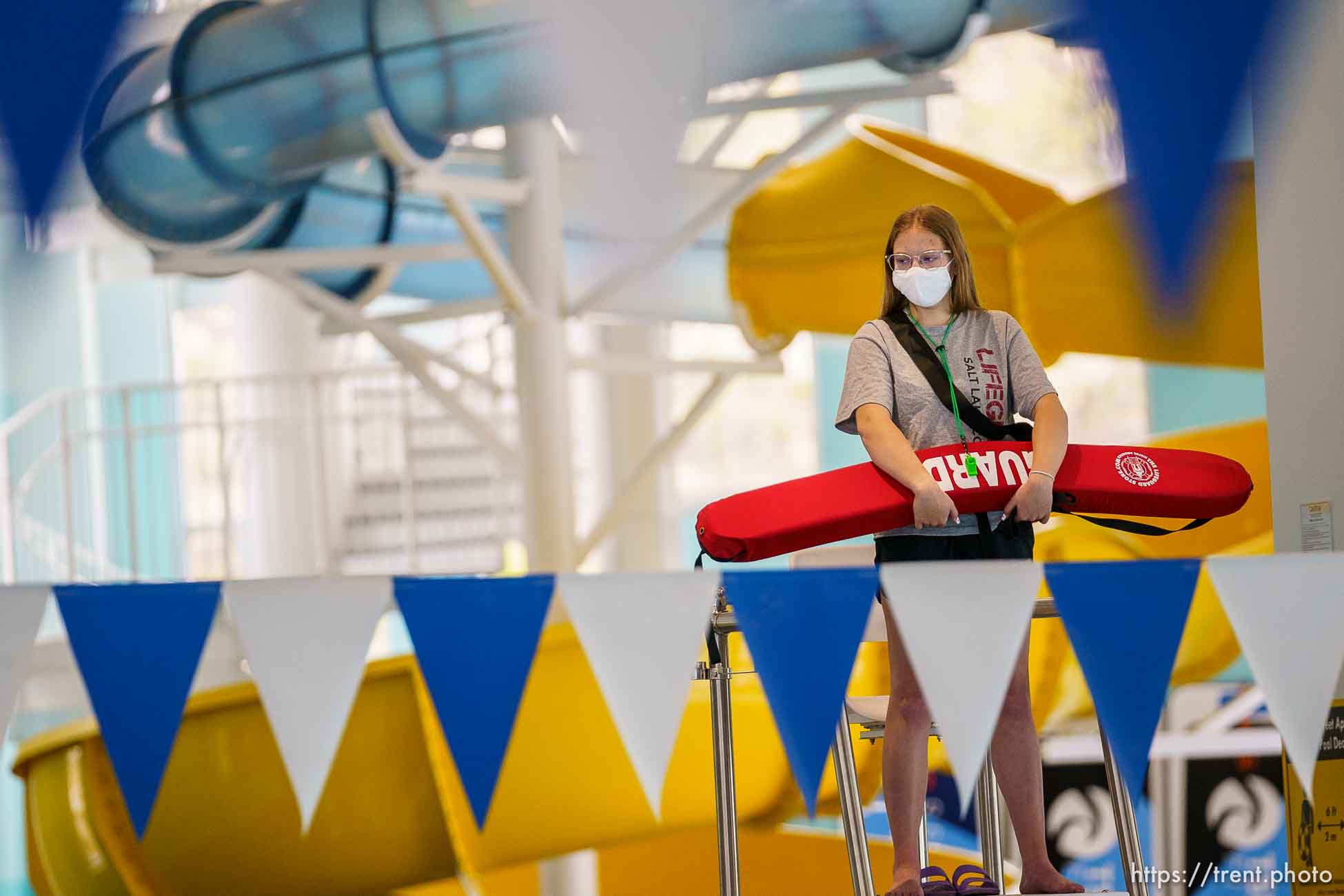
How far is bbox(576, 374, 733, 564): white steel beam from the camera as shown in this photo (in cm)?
460

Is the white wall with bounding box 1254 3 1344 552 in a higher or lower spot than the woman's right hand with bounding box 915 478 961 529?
higher

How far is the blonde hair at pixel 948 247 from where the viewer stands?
7.65ft

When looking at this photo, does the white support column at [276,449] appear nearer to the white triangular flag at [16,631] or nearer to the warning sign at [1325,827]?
the white triangular flag at [16,631]

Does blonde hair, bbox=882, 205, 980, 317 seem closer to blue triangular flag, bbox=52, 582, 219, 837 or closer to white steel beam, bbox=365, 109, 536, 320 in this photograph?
blue triangular flag, bbox=52, 582, 219, 837

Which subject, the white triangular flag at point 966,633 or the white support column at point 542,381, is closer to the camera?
the white triangular flag at point 966,633

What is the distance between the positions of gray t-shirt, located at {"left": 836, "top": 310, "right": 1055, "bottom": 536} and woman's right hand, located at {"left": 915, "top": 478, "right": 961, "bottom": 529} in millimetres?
150

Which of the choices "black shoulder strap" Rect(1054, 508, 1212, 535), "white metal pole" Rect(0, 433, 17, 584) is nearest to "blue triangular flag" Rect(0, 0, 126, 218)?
"black shoulder strap" Rect(1054, 508, 1212, 535)

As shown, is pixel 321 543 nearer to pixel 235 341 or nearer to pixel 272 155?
pixel 235 341

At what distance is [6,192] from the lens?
2.75m

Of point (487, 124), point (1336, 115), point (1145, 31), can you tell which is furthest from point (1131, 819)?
point (487, 124)

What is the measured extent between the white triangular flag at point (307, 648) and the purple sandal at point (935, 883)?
93 cm

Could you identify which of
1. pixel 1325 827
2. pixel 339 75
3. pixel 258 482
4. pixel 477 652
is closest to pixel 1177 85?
pixel 1325 827

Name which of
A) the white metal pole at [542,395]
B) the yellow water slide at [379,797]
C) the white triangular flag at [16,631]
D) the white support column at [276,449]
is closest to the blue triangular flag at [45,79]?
the white triangular flag at [16,631]

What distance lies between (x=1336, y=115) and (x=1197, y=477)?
30.8 inches
